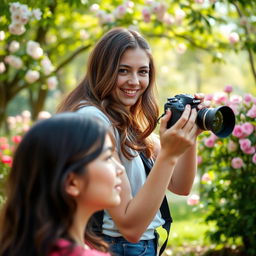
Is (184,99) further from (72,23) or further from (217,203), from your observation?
(72,23)

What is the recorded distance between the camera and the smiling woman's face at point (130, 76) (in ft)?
8.78

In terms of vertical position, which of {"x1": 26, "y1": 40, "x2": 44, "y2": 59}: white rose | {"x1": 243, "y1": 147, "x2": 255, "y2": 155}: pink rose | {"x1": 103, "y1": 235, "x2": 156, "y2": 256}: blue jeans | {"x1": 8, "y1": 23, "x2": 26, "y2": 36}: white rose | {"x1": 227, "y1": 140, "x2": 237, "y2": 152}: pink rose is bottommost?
{"x1": 227, "y1": 140, "x2": 237, "y2": 152}: pink rose

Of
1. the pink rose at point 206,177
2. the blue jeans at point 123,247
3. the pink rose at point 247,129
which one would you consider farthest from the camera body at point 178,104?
the pink rose at point 206,177

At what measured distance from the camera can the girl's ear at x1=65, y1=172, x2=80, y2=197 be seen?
1749 mm

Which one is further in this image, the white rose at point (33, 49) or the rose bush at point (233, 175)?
the white rose at point (33, 49)

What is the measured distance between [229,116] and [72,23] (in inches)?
277

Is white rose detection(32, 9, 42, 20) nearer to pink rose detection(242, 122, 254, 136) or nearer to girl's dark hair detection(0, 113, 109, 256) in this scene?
pink rose detection(242, 122, 254, 136)

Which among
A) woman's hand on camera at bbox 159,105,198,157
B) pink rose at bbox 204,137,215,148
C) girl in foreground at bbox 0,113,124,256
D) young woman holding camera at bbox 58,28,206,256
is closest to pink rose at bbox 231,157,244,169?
pink rose at bbox 204,137,215,148

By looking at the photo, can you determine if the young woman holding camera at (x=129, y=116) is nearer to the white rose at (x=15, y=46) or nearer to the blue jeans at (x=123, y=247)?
the blue jeans at (x=123, y=247)

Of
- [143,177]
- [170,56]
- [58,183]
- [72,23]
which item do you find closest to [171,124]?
[143,177]

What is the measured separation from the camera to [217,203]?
5.38 metres

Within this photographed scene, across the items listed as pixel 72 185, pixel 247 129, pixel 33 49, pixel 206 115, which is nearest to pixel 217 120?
pixel 206 115

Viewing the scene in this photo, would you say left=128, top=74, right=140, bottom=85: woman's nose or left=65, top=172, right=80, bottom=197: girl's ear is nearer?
left=65, top=172, right=80, bottom=197: girl's ear

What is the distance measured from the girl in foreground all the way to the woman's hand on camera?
47cm
